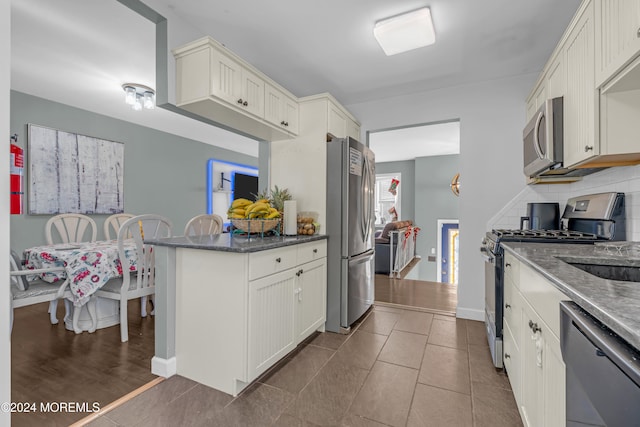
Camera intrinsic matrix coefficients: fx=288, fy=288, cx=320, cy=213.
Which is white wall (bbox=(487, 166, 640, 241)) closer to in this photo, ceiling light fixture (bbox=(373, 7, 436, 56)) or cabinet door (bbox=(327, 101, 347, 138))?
ceiling light fixture (bbox=(373, 7, 436, 56))

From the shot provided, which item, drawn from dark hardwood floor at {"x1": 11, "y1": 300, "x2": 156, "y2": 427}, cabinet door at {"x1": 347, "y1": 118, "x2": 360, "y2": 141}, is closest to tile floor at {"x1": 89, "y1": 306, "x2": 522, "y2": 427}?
dark hardwood floor at {"x1": 11, "y1": 300, "x2": 156, "y2": 427}

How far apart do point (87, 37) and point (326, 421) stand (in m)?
3.23

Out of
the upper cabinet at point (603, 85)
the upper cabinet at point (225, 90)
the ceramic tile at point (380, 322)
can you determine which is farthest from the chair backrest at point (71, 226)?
the upper cabinet at point (603, 85)

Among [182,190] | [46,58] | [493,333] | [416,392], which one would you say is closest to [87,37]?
[46,58]

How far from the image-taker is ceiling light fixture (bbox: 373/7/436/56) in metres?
2.01

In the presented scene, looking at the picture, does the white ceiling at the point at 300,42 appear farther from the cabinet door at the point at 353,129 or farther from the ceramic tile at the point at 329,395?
the ceramic tile at the point at 329,395

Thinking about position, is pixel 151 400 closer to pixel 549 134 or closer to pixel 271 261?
pixel 271 261

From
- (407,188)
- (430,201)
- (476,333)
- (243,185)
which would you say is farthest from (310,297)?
(407,188)

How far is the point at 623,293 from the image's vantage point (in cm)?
71

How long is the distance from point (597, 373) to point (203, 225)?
306 cm

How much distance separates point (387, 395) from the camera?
1671 millimetres

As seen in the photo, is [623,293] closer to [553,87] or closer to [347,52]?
[553,87]

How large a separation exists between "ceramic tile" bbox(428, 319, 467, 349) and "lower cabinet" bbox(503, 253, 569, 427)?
76cm

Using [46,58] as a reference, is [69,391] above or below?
below
